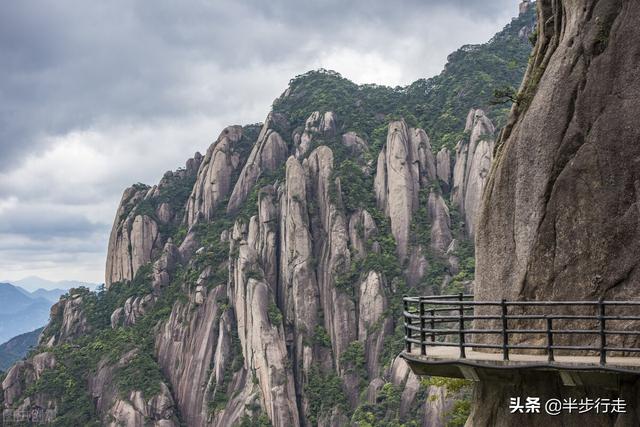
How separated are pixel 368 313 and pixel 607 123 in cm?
7363

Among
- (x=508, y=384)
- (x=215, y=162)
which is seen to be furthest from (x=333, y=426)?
(x=508, y=384)

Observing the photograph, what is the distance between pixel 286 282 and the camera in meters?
94.1

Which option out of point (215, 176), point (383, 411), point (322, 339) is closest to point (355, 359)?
point (322, 339)

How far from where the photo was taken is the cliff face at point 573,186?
47.2ft

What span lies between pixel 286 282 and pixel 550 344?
267 feet

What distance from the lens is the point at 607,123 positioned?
48.9 feet

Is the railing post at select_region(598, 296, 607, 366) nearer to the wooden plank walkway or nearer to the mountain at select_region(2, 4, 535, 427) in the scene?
the wooden plank walkway

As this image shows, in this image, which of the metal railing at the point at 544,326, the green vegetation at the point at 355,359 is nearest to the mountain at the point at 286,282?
the green vegetation at the point at 355,359

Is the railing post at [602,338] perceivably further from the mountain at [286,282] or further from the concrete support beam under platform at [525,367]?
the mountain at [286,282]

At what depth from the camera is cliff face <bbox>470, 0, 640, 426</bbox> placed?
47.2 feet

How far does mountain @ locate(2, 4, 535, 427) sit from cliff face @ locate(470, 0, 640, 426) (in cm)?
5544

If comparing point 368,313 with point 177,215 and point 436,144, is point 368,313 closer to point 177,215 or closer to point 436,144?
point 436,144

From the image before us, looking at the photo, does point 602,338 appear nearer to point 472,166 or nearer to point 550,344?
point 550,344

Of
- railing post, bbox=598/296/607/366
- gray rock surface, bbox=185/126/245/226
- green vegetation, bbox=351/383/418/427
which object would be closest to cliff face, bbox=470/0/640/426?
railing post, bbox=598/296/607/366
